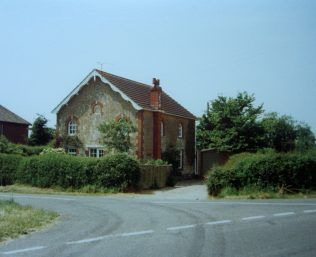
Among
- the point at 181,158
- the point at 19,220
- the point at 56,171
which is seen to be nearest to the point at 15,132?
the point at 181,158

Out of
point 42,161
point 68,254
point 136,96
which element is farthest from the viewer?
point 136,96

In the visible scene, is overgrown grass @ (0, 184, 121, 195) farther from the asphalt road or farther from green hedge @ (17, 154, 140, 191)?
the asphalt road

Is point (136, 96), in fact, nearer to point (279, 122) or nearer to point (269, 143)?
point (269, 143)

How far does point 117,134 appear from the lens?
119ft

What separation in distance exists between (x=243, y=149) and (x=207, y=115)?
6081 mm

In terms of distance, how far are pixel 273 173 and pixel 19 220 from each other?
14.5m

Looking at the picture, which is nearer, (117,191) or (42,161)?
(117,191)

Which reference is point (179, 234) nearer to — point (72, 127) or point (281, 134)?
point (72, 127)

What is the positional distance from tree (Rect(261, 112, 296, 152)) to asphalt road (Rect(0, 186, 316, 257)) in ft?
93.6

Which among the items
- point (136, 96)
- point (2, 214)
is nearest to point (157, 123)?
point (136, 96)

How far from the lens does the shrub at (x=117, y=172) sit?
29.3 metres

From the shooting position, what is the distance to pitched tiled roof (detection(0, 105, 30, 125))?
5241cm

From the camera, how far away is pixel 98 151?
39375 millimetres

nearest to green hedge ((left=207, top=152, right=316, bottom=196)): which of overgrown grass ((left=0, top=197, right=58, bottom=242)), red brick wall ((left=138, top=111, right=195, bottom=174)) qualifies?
overgrown grass ((left=0, top=197, right=58, bottom=242))
